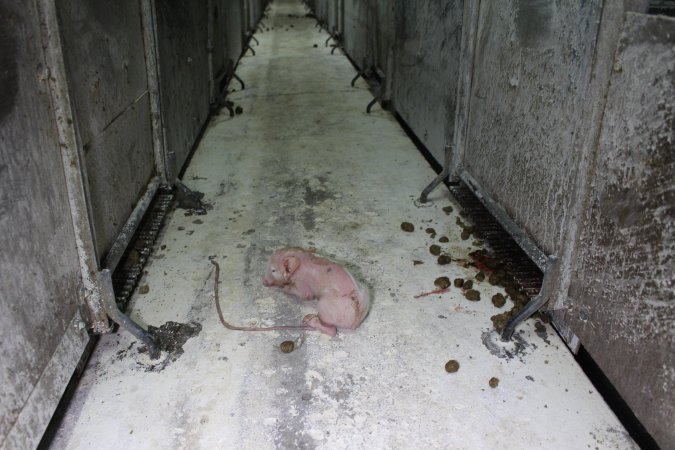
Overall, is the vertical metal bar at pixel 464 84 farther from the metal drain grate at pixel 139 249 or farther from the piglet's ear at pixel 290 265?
the metal drain grate at pixel 139 249

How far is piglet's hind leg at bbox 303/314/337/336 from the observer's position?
1.98 m

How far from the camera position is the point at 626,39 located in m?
1.51

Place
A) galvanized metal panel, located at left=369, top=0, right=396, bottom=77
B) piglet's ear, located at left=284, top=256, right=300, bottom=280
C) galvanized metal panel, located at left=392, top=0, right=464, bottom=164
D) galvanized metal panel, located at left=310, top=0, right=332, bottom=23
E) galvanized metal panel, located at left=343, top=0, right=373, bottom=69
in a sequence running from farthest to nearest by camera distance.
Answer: galvanized metal panel, located at left=310, top=0, right=332, bottom=23, galvanized metal panel, located at left=343, top=0, right=373, bottom=69, galvanized metal panel, located at left=369, top=0, right=396, bottom=77, galvanized metal panel, located at left=392, top=0, right=464, bottom=164, piglet's ear, located at left=284, top=256, right=300, bottom=280

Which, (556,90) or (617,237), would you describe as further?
(556,90)

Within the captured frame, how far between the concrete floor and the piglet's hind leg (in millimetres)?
42

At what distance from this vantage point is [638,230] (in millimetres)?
1481

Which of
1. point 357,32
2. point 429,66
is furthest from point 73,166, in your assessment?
point 357,32

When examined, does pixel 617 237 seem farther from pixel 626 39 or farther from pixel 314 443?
pixel 314 443


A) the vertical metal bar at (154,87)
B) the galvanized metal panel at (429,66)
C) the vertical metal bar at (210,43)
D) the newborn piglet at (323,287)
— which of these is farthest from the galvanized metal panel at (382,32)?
the newborn piglet at (323,287)

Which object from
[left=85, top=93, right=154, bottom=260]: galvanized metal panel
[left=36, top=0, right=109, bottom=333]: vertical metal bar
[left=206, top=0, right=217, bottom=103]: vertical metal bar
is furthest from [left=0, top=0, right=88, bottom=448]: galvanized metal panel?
[left=206, top=0, right=217, bottom=103]: vertical metal bar

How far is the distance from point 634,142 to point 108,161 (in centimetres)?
183

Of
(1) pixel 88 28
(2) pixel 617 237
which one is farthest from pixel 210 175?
(2) pixel 617 237

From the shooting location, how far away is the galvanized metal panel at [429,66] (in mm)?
3154

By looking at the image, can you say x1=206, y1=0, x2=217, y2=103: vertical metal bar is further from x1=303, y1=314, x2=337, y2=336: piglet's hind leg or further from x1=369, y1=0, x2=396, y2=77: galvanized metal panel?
x1=303, y1=314, x2=337, y2=336: piglet's hind leg
